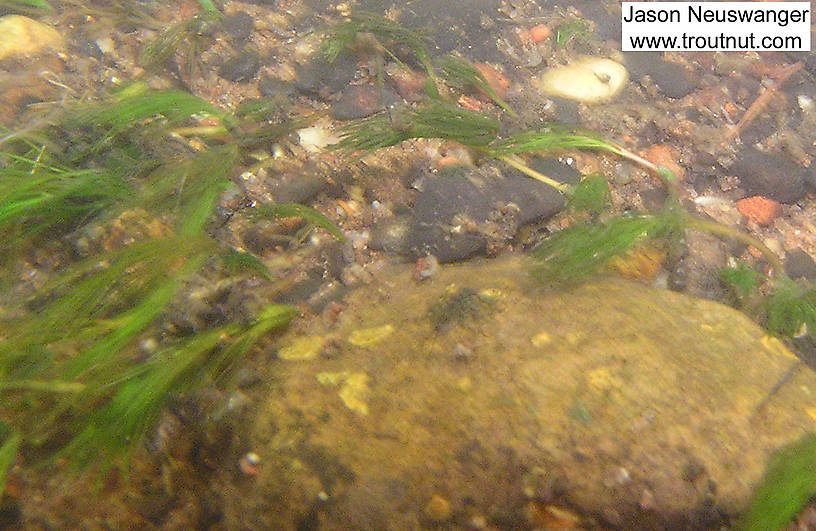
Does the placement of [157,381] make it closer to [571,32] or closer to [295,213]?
[295,213]

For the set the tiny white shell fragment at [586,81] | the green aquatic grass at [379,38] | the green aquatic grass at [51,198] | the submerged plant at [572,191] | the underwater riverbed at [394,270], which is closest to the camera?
the underwater riverbed at [394,270]

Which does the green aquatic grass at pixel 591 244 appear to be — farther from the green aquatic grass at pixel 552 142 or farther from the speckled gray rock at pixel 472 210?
the green aquatic grass at pixel 552 142

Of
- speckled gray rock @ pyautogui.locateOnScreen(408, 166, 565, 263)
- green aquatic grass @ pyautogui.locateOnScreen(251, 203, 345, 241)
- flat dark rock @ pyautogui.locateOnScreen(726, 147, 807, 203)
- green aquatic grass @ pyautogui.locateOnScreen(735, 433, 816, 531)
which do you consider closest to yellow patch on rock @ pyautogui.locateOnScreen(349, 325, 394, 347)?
speckled gray rock @ pyautogui.locateOnScreen(408, 166, 565, 263)

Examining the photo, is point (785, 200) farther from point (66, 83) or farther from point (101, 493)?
point (66, 83)

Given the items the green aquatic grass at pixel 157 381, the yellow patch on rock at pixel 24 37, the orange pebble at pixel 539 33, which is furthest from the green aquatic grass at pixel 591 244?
the yellow patch on rock at pixel 24 37

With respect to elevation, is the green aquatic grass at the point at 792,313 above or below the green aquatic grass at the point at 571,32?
below

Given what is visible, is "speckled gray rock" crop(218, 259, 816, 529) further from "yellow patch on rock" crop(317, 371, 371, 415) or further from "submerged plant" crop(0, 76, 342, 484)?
"submerged plant" crop(0, 76, 342, 484)
